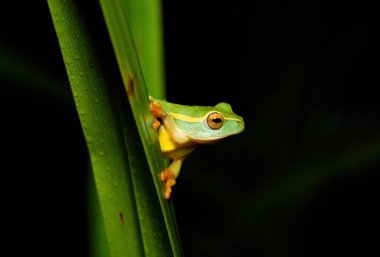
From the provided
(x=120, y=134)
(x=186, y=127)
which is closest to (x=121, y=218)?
(x=120, y=134)

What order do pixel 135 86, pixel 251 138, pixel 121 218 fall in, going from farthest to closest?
pixel 251 138, pixel 121 218, pixel 135 86

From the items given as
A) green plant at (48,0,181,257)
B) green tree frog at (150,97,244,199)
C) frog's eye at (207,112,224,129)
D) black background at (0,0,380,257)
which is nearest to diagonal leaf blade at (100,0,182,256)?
green plant at (48,0,181,257)

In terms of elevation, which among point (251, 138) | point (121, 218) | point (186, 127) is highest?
point (251, 138)

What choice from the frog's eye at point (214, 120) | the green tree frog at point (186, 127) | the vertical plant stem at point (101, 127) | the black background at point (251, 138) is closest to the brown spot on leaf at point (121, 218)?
the vertical plant stem at point (101, 127)

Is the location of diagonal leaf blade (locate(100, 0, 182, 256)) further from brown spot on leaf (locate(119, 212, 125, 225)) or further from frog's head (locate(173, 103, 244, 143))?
frog's head (locate(173, 103, 244, 143))

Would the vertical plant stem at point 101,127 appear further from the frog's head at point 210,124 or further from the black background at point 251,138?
the black background at point 251,138

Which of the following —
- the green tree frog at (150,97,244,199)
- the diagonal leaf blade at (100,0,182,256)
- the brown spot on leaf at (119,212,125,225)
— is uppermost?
the green tree frog at (150,97,244,199)

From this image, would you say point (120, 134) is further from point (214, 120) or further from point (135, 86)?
point (214, 120)
